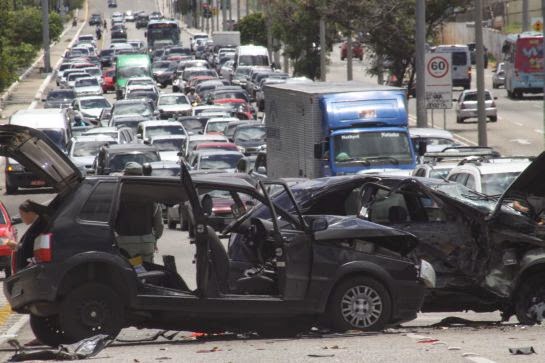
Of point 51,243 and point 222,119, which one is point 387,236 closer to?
point 51,243

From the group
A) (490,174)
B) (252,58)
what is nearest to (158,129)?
(490,174)

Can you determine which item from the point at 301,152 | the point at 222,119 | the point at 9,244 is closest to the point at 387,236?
the point at 9,244

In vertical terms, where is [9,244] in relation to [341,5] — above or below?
below

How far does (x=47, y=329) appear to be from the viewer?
13492mm

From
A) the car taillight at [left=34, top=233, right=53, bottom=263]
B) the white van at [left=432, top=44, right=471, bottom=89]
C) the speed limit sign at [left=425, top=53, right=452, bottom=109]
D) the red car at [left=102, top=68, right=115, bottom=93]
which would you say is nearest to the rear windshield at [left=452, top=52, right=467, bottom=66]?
the white van at [left=432, top=44, right=471, bottom=89]

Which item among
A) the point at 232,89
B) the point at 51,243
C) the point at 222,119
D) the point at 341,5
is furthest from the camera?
the point at 232,89

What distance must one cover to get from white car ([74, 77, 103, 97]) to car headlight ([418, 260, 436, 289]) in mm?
57424

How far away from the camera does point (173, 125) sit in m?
45.1

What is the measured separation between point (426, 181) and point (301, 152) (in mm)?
14389

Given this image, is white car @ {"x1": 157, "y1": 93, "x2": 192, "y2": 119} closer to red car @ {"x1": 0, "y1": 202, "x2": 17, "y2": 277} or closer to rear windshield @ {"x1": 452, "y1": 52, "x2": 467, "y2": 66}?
rear windshield @ {"x1": 452, "y1": 52, "x2": 467, "y2": 66}

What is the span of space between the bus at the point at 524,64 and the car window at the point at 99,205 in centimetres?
5657

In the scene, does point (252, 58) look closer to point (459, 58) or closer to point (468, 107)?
point (459, 58)

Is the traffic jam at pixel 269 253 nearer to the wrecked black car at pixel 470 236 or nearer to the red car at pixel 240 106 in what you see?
the wrecked black car at pixel 470 236

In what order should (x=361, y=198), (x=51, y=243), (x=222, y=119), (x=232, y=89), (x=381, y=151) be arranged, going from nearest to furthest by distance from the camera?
(x=51, y=243), (x=361, y=198), (x=381, y=151), (x=222, y=119), (x=232, y=89)
